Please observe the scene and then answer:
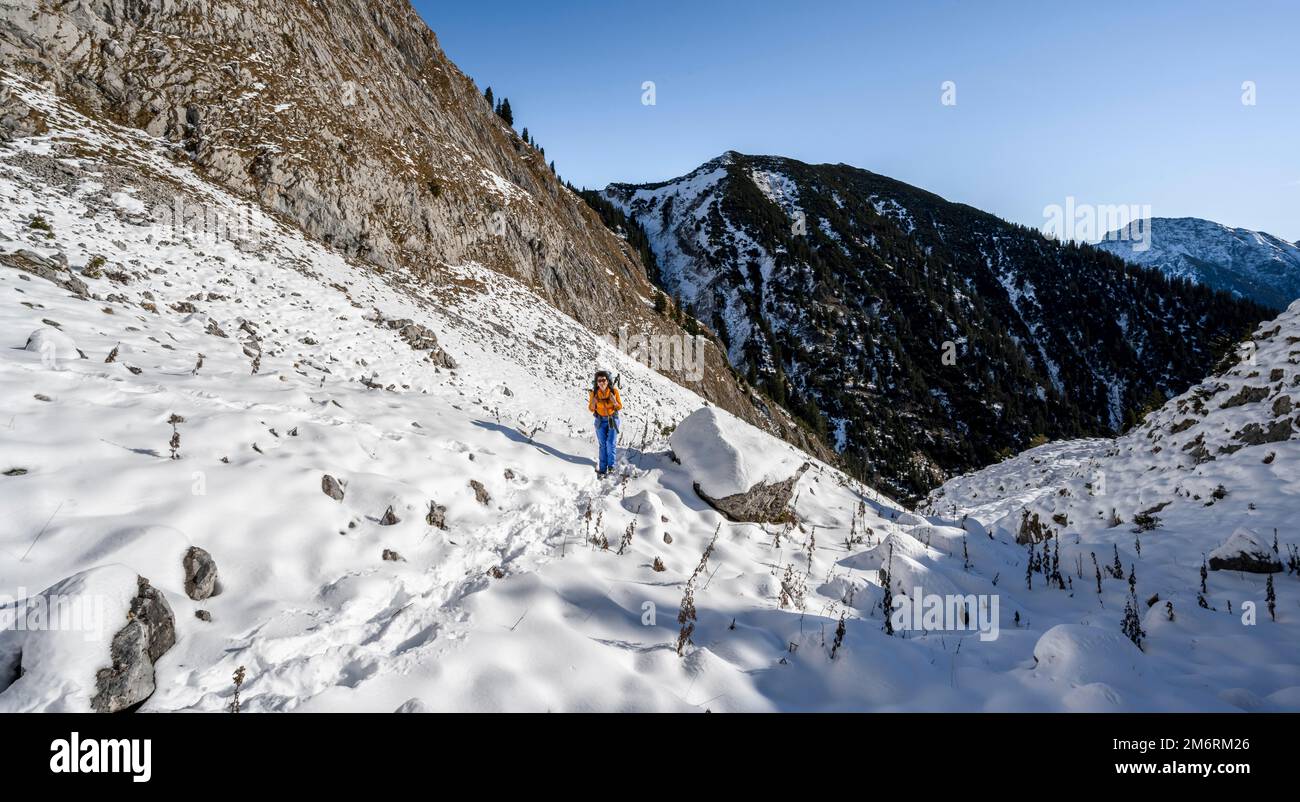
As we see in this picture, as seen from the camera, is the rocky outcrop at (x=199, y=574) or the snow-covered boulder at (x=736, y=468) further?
the snow-covered boulder at (x=736, y=468)

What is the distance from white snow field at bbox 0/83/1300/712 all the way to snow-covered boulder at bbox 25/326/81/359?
0.21ft

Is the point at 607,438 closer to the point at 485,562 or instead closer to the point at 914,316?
the point at 485,562

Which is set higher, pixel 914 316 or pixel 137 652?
pixel 914 316

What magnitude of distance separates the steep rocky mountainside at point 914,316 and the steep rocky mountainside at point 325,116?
4881 centimetres

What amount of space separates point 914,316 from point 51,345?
109 meters

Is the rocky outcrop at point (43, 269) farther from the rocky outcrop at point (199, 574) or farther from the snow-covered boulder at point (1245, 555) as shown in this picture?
the snow-covered boulder at point (1245, 555)

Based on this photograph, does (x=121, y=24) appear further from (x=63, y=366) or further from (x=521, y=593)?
(x=521, y=593)

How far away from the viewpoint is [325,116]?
2519 cm

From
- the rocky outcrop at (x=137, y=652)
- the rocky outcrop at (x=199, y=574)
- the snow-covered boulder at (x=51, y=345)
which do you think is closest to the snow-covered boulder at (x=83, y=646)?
the rocky outcrop at (x=137, y=652)

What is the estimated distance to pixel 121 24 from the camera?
1977cm

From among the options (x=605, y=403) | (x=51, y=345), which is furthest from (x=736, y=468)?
(x=51, y=345)

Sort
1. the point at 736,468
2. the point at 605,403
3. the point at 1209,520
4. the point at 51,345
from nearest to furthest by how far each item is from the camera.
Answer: the point at 51,345
the point at 736,468
the point at 1209,520
the point at 605,403

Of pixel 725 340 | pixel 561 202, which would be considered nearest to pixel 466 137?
pixel 561 202

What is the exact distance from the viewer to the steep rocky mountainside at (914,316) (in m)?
78.9
